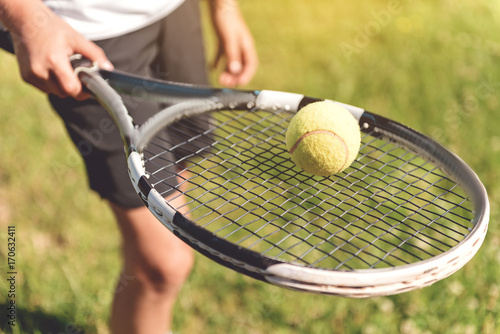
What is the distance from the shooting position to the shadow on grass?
1758 mm

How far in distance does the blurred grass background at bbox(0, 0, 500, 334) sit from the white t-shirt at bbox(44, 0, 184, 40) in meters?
0.89

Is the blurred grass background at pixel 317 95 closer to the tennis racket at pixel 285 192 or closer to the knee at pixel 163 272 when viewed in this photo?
the knee at pixel 163 272

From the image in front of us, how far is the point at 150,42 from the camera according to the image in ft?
5.07

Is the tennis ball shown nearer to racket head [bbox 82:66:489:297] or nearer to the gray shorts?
racket head [bbox 82:66:489:297]

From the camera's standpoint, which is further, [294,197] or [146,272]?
[146,272]

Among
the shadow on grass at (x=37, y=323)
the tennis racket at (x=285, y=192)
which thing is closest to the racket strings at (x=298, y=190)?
the tennis racket at (x=285, y=192)

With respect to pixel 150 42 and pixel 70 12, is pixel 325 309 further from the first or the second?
pixel 70 12

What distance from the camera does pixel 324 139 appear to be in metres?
1.21

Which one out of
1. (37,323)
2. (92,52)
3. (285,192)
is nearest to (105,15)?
(92,52)

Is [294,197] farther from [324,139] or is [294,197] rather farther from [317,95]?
[317,95]

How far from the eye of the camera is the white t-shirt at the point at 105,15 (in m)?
1.38

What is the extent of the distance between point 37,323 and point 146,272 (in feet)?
1.74

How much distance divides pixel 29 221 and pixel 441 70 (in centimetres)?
209

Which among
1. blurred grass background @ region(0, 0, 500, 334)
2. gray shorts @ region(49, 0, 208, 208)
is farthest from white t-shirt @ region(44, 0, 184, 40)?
blurred grass background @ region(0, 0, 500, 334)
